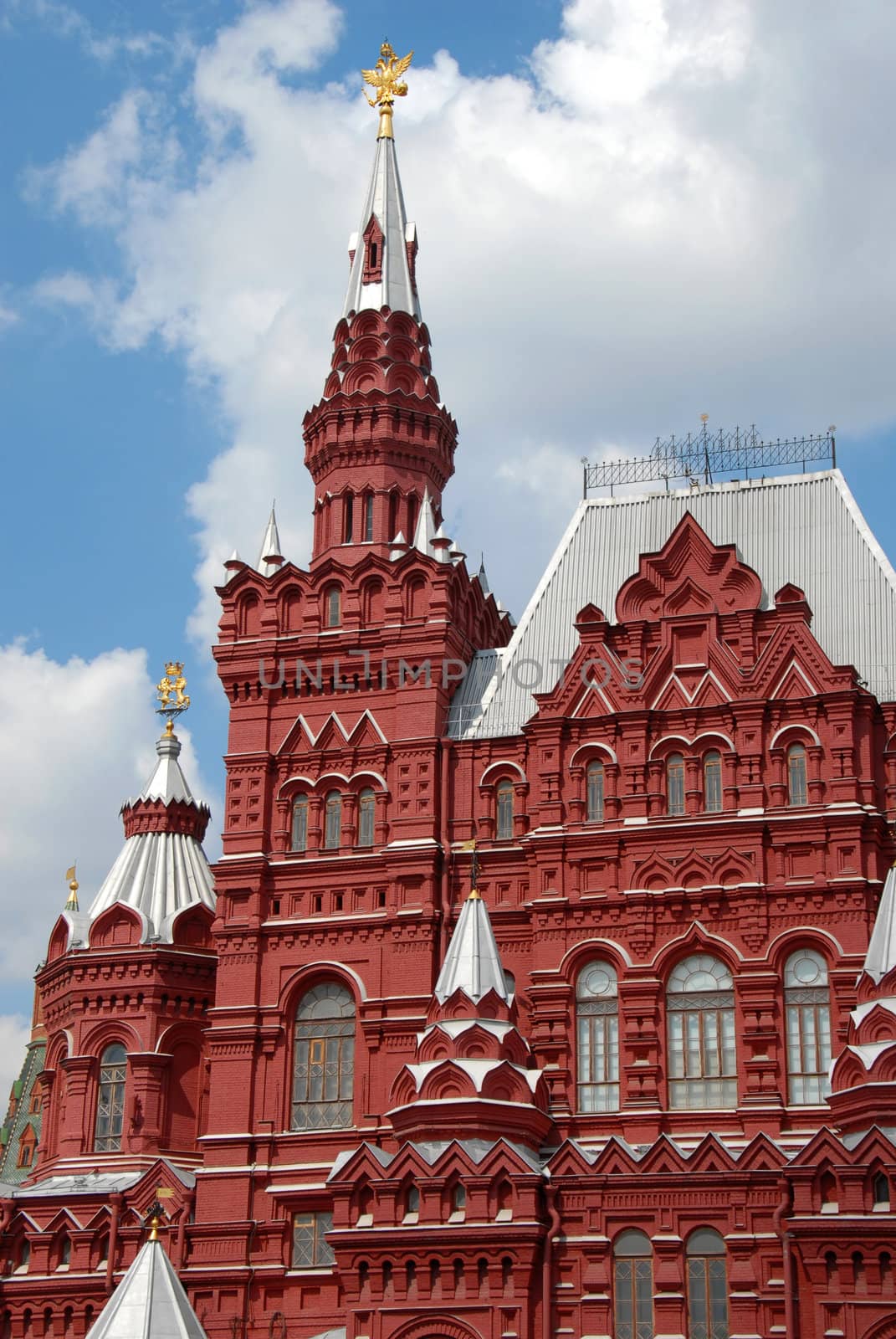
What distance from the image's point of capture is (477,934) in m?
43.9

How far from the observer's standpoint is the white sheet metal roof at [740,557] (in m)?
47.5

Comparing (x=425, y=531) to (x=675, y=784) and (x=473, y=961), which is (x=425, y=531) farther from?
(x=473, y=961)

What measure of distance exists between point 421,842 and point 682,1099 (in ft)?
26.9

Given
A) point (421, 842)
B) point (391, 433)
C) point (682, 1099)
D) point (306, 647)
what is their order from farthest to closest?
point (391, 433) → point (306, 647) → point (421, 842) → point (682, 1099)

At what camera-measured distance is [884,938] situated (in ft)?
136

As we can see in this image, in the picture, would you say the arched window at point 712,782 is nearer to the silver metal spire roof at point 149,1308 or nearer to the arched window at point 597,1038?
the arched window at point 597,1038

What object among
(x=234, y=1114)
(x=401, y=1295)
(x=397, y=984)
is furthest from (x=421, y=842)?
(x=401, y=1295)

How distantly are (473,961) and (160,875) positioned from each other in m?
12.5

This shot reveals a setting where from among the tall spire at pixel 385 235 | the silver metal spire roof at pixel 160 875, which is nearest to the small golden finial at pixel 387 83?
the tall spire at pixel 385 235

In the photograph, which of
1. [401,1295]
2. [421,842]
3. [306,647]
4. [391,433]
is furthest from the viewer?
[391,433]

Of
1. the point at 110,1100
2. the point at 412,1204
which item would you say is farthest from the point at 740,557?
the point at 110,1100

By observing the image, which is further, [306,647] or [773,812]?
[306,647]

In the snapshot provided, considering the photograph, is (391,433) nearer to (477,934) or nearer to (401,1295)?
(477,934)

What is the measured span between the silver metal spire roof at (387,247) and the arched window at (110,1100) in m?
20.4
